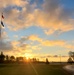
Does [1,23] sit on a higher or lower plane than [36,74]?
higher

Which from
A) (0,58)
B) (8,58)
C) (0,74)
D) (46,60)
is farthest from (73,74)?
(0,58)

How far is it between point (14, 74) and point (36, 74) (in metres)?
2.90

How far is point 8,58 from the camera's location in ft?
314

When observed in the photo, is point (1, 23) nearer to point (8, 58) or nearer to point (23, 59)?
point (23, 59)

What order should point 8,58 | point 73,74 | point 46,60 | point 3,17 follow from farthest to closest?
point 8,58 → point 46,60 → point 3,17 → point 73,74

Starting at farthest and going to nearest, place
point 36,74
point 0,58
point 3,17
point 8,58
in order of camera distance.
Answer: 1. point 0,58
2. point 8,58
3. point 3,17
4. point 36,74

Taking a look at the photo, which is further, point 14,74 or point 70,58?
point 70,58

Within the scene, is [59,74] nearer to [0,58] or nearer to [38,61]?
[38,61]

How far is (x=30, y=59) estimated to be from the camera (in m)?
87.0

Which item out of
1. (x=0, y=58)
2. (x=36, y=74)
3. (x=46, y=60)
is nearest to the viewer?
(x=36, y=74)

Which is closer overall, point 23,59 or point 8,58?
point 23,59

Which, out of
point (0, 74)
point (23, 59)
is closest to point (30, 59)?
point (23, 59)

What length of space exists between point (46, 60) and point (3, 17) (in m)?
26.3

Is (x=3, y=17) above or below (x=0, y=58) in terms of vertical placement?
above
